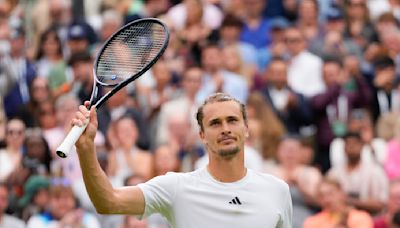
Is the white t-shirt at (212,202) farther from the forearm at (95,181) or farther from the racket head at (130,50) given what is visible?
the racket head at (130,50)

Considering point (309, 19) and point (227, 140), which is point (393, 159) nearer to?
point (309, 19)

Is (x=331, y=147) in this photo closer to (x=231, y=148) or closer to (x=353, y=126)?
(x=353, y=126)

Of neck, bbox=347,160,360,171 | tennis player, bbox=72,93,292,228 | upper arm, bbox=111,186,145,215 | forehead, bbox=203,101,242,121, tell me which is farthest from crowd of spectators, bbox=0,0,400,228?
upper arm, bbox=111,186,145,215

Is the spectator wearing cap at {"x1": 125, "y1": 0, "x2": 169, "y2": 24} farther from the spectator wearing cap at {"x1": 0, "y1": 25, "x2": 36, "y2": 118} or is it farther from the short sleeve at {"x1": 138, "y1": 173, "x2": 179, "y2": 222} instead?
the short sleeve at {"x1": 138, "y1": 173, "x2": 179, "y2": 222}

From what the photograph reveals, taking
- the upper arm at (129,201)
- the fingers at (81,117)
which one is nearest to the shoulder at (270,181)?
the upper arm at (129,201)

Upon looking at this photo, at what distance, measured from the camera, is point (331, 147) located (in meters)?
14.4

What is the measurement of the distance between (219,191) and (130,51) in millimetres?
998

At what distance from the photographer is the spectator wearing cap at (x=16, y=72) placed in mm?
15091

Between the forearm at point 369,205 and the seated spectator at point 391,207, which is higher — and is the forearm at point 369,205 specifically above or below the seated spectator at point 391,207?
below

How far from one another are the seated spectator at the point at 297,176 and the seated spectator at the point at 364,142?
1.60 feet

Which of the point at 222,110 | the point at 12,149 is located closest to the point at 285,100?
the point at 12,149

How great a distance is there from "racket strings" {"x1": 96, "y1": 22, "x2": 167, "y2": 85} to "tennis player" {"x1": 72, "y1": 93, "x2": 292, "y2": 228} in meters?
0.45

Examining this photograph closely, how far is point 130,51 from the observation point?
25.8 ft

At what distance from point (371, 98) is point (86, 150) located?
27.8 ft
